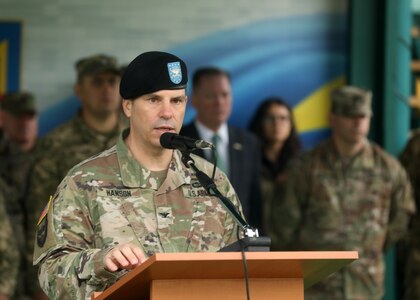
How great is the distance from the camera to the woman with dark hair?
8.54m

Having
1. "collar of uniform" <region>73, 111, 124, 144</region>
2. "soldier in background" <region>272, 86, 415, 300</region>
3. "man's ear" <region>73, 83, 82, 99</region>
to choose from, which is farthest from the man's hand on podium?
"soldier in background" <region>272, 86, 415, 300</region>

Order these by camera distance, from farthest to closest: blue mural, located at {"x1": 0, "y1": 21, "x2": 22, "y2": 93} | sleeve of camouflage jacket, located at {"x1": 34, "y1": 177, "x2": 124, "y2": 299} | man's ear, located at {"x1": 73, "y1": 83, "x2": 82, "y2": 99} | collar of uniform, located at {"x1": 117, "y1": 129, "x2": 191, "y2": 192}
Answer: blue mural, located at {"x1": 0, "y1": 21, "x2": 22, "y2": 93} < man's ear, located at {"x1": 73, "y1": 83, "x2": 82, "y2": 99} < collar of uniform, located at {"x1": 117, "y1": 129, "x2": 191, "y2": 192} < sleeve of camouflage jacket, located at {"x1": 34, "y1": 177, "x2": 124, "y2": 299}

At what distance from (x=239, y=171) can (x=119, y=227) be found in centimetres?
370

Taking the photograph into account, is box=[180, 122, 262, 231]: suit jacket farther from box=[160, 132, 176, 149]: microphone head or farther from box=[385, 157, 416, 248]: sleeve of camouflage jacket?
box=[160, 132, 176, 149]: microphone head

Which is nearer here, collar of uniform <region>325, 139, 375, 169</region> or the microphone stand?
the microphone stand

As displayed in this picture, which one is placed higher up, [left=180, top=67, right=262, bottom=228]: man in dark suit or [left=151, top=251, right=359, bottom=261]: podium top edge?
[left=151, top=251, right=359, bottom=261]: podium top edge

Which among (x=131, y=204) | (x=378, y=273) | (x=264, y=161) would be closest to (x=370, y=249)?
(x=378, y=273)

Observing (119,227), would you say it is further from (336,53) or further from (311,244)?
(336,53)

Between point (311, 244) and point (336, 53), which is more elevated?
point (336, 53)

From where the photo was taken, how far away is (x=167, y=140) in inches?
153

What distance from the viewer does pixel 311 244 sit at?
8250 millimetres

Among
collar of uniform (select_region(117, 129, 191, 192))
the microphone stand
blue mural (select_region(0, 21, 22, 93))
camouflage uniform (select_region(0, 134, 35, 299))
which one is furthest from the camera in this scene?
blue mural (select_region(0, 21, 22, 93))

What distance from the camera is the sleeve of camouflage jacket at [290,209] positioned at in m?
8.26

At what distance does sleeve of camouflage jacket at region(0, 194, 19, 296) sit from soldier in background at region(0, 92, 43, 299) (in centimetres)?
44
